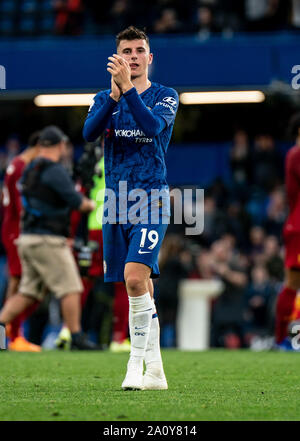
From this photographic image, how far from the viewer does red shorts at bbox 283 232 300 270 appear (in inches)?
407

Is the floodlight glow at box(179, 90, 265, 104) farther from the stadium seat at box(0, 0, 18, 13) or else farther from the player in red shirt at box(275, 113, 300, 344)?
the player in red shirt at box(275, 113, 300, 344)

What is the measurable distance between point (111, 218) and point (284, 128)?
14.3 meters

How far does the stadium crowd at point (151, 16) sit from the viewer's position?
19.2m

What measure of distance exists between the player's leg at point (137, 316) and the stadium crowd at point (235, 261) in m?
6.75

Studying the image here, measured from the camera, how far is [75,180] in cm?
1180

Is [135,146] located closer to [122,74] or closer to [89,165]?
[122,74]

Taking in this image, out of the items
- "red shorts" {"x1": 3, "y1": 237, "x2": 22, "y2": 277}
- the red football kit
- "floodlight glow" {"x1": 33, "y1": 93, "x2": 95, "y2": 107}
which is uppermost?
"floodlight glow" {"x1": 33, "y1": 93, "x2": 95, "y2": 107}

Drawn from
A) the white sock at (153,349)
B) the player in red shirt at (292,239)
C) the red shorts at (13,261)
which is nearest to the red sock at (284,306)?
the player in red shirt at (292,239)

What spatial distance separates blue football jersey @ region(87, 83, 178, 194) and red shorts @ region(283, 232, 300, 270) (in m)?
4.01

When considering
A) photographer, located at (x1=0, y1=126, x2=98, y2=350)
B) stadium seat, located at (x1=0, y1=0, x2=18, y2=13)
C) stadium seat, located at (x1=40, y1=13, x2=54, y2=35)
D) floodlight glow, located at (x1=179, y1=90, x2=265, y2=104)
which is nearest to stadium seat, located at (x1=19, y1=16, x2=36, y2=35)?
stadium seat, located at (x1=40, y1=13, x2=54, y2=35)

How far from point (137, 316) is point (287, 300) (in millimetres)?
4545

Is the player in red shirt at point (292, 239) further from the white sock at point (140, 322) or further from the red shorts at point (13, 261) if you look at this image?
the white sock at point (140, 322)
